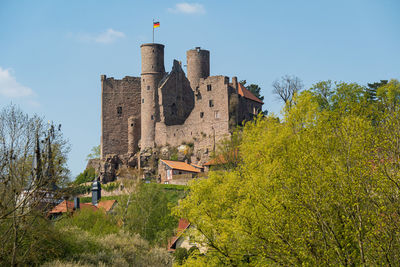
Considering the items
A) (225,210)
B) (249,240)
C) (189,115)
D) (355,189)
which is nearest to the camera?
(355,189)

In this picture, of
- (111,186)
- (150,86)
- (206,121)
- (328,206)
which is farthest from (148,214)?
(328,206)

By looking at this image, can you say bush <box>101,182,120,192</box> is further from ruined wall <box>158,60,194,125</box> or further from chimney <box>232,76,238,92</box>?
chimney <box>232,76,238,92</box>

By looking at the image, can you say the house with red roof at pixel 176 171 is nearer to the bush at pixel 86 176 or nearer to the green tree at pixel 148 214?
the green tree at pixel 148 214

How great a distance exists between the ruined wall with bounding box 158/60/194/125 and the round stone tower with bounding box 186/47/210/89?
222 centimetres

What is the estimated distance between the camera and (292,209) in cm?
2144

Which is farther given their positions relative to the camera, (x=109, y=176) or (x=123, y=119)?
(x=123, y=119)

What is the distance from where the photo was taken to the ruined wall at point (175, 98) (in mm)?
76500

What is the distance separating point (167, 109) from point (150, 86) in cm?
397

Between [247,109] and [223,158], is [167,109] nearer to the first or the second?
[247,109]

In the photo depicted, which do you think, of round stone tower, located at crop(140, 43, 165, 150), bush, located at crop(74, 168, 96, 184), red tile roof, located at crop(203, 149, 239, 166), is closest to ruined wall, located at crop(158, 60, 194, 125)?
round stone tower, located at crop(140, 43, 165, 150)

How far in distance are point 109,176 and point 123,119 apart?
991 centimetres

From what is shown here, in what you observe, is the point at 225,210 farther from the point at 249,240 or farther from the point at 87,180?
the point at 87,180

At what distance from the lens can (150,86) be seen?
7788 cm

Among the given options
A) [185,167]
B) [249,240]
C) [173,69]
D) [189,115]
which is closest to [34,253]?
[249,240]
